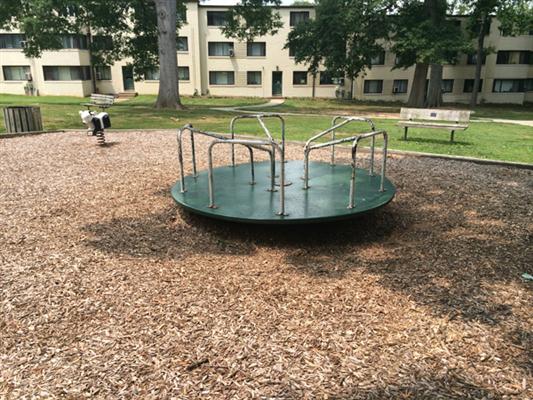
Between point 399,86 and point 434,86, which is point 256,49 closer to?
point 399,86

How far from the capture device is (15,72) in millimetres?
40000

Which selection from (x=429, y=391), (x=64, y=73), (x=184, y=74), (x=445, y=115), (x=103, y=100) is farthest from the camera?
(x=184, y=74)

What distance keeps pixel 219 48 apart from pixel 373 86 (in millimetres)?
15127

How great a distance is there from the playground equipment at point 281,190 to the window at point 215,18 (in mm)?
37823

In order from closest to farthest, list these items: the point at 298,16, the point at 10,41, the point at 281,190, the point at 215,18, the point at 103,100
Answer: the point at 281,190 < the point at 103,100 < the point at 10,41 < the point at 298,16 < the point at 215,18

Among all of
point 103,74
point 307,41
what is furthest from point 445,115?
point 103,74

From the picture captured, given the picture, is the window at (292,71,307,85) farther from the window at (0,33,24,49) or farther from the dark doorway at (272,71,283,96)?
the window at (0,33,24,49)

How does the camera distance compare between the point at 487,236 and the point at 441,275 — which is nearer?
the point at 441,275

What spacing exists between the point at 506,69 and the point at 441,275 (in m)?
42.8

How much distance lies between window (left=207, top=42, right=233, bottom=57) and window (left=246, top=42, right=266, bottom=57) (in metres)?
1.72

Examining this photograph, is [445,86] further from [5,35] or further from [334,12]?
[5,35]

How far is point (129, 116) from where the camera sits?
17.1m

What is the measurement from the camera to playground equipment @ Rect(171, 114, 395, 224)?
4.49 meters

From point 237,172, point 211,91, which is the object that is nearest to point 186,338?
point 237,172
